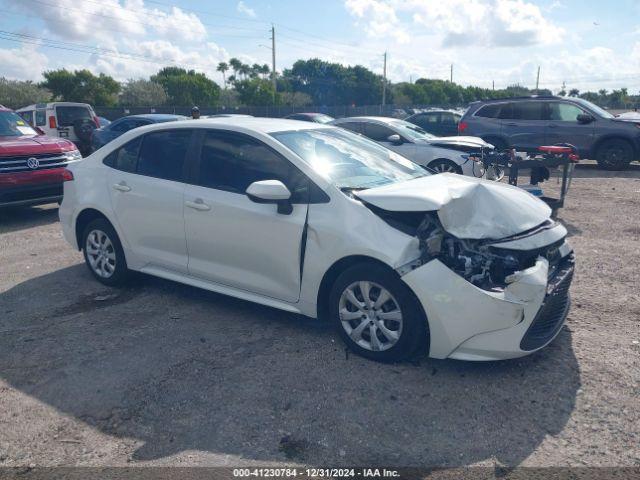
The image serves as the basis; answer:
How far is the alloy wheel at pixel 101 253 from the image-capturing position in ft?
17.9

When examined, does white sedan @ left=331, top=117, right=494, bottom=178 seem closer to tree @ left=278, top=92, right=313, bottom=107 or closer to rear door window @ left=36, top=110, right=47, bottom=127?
rear door window @ left=36, top=110, right=47, bottom=127

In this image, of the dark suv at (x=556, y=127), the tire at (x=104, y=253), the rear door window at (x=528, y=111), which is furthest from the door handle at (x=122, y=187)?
the rear door window at (x=528, y=111)

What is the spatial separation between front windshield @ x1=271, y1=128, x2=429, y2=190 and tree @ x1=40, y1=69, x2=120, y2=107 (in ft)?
142

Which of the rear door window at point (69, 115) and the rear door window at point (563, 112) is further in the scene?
the rear door window at point (69, 115)

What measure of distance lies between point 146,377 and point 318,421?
4.31ft

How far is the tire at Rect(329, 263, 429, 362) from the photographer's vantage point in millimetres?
3629

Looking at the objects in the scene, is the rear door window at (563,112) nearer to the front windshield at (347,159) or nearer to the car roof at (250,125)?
the front windshield at (347,159)

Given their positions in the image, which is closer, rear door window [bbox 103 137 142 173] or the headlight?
rear door window [bbox 103 137 142 173]

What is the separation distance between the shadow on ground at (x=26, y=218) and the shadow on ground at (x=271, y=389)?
4306mm

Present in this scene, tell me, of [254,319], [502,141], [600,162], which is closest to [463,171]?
[502,141]

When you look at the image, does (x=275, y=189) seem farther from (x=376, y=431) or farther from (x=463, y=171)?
(x=463, y=171)

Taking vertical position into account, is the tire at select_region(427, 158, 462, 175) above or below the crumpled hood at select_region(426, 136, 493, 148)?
below

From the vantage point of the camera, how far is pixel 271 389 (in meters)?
3.62

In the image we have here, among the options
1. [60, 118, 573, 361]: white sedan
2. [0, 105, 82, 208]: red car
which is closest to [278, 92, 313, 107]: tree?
[0, 105, 82, 208]: red car
